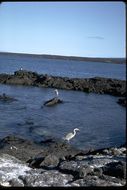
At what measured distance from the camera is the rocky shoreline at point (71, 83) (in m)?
41.3

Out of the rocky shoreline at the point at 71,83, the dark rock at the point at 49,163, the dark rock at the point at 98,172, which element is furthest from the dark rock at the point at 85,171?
the rocky shoreline at the point at 71,83

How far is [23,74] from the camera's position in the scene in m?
49.0

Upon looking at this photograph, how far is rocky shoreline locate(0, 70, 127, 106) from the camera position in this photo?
41.3m

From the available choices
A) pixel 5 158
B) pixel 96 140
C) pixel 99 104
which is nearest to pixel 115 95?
pixel 99 104

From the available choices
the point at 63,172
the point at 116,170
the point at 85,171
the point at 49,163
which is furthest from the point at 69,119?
the point at 116,170

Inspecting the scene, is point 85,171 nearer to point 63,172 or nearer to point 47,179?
point 63,172

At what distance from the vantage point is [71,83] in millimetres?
44219

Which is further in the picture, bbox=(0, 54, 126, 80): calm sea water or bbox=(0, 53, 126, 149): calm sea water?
bbox=(0, 54, 126, 80): calm sea water

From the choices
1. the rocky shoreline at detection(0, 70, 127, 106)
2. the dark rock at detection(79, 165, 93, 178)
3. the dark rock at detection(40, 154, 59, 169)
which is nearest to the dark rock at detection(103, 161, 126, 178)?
the dark rock at detection(79, 165, 93, 178)

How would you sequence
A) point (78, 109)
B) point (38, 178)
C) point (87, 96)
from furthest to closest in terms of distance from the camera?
point (87, 96) < point (78, 109) < point (38, 178)

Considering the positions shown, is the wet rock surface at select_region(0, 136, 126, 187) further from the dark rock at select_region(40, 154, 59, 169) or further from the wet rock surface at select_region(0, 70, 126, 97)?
the wet rock surface at select_region(0, 70, 126, 97)

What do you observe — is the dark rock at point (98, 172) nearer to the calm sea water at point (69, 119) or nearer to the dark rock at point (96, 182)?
the dark rock at point (96, 182)

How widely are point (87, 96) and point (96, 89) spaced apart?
464cm

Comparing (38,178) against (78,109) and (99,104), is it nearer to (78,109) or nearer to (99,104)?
(78,109)
